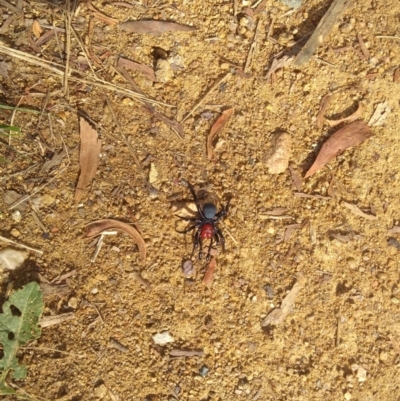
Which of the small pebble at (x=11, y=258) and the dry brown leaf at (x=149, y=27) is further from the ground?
the dry brown leaf at (x=149, y=27)

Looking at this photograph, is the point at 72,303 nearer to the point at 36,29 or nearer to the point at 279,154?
the point at 279,154

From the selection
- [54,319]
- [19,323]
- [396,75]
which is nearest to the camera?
[19,323]

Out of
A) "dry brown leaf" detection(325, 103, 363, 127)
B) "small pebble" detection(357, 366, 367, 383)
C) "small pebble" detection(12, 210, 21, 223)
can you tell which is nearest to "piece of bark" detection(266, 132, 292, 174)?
"dry brown leaf" detection(325, 103, 363, 127)

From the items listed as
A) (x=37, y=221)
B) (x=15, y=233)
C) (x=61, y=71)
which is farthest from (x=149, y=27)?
(x=15, y=233)

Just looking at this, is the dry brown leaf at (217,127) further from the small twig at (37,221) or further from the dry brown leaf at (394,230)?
the dry brown leaf at (394,230)

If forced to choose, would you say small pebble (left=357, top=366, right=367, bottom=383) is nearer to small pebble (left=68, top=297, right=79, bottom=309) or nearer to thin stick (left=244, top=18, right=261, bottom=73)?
small pebble (left=68, top=297, right=79, bottom=309)

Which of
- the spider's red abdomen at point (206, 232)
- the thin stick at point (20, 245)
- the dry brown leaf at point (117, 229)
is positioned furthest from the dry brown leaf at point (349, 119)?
the thin stick at point (20, 245)
